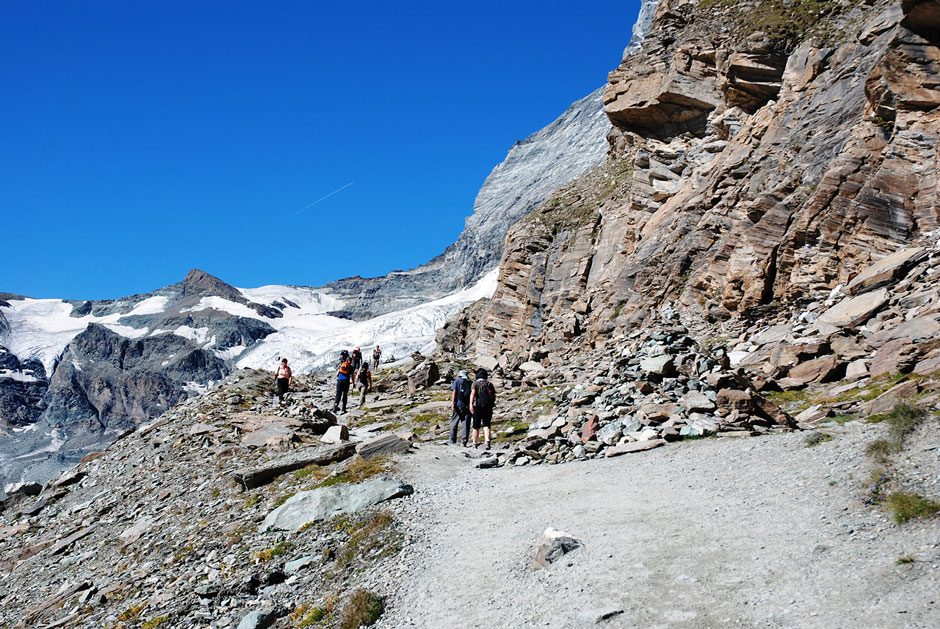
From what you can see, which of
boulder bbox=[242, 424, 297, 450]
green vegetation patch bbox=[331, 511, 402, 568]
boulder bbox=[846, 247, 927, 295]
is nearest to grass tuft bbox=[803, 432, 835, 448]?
green vegetation patch bbox=[331, 511, 402, 568]

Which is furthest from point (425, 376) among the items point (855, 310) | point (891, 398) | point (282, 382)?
point (891, 398)

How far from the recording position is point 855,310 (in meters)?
19.7

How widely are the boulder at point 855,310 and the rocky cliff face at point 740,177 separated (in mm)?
3936

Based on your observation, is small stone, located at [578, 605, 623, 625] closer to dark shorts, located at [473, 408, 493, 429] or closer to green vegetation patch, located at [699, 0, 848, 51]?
dark shorts, located at [473, 408, 493, 429]

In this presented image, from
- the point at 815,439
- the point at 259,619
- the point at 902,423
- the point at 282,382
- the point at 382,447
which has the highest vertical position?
the point at 282,382

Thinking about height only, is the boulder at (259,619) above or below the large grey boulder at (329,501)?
below

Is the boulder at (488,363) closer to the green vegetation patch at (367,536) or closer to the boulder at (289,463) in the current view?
the boulder at (289,463)

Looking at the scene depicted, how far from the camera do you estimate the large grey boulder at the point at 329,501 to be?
11.7 meters

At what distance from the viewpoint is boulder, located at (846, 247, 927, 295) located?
2005 cm

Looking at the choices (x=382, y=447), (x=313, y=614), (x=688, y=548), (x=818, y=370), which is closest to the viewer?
(x=688, y=548)

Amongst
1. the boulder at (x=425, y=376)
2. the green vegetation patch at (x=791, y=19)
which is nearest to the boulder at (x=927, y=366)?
the boulder at (x=425, y=376)

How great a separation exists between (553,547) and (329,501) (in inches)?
210

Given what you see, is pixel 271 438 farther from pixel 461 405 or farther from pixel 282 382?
pixel 282 382

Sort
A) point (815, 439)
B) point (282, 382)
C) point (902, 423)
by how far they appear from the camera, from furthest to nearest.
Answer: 1. point (282, 382)
2. point (815, 439)
3. point (902, 423)
